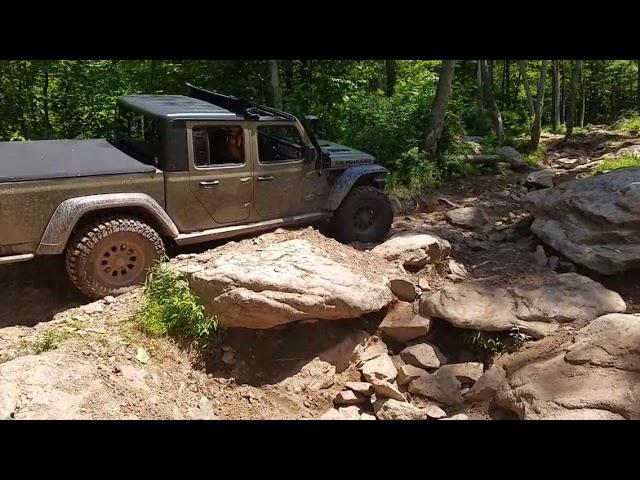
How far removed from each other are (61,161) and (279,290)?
231 cm

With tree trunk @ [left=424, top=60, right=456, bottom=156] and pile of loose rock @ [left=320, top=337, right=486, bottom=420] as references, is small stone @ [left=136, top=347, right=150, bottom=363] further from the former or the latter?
tree trunk @ [left=424, top=60, right=456, bottom=156]

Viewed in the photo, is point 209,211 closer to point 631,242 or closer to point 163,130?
point 163,130

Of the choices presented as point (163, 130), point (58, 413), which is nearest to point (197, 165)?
point (163, 130)

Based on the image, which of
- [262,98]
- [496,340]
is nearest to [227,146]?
[496,340]

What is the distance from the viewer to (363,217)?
6883 millimetres

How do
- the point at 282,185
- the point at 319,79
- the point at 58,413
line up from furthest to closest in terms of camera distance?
1. the point at 319,79
2. the point at 282,185
3. the point at 58,413

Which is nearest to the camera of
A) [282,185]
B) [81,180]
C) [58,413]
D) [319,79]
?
[58,413]

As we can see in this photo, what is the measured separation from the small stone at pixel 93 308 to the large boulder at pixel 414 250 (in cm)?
289

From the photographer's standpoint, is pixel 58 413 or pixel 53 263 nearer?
pixel 58 413

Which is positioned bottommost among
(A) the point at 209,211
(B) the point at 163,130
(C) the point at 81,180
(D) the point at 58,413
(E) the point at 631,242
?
(D) the point at 58,413

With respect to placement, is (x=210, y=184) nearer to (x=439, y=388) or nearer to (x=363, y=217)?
(x=363, y=217)

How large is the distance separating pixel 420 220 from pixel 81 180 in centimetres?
523

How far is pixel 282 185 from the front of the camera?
20.5ft

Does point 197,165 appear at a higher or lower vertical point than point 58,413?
higher
